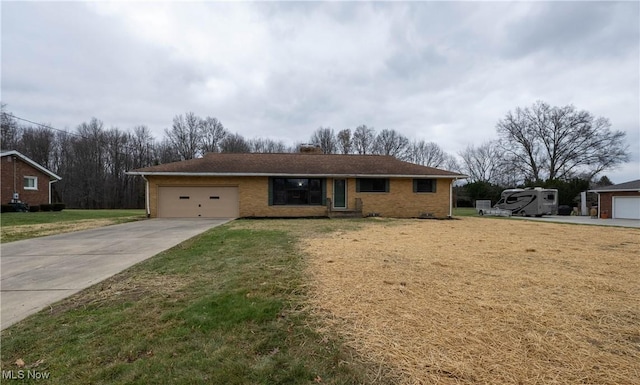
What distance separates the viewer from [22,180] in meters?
22.0

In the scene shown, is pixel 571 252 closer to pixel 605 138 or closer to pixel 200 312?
pixel 200 312

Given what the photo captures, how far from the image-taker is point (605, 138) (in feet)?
104

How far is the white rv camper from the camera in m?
22.2

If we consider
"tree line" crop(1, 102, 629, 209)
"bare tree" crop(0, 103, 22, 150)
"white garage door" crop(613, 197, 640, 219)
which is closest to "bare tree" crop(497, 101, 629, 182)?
"tree line" crop(1, 102, 629, 209)

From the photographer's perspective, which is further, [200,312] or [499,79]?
[499,79]

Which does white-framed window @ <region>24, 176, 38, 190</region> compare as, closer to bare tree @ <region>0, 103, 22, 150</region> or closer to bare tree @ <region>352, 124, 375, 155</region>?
bare tree @ <region>0, 103, 22, 150</region>

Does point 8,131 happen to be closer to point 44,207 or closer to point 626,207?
point 44,207

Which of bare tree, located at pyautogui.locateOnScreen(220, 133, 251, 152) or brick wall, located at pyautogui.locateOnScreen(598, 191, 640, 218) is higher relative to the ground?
bare tree, located at pyautogui.locateOnScreen(220, 133, 251, 152)

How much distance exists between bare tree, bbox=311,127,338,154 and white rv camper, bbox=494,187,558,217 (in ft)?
78.6

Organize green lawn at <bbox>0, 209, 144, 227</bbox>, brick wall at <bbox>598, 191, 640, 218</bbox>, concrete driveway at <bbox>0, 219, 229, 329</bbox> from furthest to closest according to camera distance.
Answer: brick wall at <bbox>598, 191, 640, 218</bbox>, green lawn at <bbox>0, 209, 144, 227</bbox>, concrete driveway at <bbox>0, 219, 229, 329</bbox>

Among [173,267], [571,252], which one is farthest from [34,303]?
[571,252]

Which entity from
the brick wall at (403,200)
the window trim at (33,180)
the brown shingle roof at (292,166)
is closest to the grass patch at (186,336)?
the brown shingle roof at (292,166)

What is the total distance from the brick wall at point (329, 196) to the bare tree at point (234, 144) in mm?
22661

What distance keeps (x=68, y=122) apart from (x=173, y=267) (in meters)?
46.0
